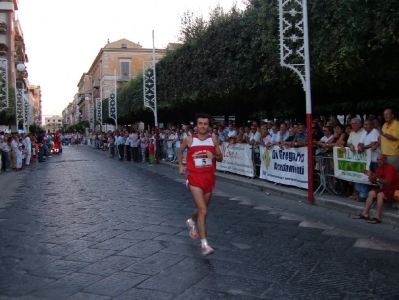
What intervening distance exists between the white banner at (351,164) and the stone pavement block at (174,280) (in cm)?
512

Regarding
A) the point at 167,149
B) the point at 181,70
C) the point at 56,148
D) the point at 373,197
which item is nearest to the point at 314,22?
the point at 373,197

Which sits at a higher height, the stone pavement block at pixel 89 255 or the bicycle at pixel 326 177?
the bicycle at pixel 326 177

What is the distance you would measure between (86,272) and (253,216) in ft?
13.2

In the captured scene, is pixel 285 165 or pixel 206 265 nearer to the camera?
pixel 206 265

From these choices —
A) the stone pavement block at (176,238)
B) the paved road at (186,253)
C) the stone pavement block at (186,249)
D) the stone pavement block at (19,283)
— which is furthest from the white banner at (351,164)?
the stone pavement block at (19,283)

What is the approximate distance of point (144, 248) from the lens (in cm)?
621

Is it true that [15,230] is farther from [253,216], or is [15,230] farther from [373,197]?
[373,197]

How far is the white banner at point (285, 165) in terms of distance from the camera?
36.1 ft

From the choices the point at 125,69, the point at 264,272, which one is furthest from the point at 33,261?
the point at 125,69

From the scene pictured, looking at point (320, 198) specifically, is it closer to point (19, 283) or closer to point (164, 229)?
point (164, 229)

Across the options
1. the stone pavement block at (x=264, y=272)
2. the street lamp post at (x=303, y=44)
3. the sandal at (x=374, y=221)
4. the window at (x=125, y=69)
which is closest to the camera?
the stone pavement block at (x=264, y=272)

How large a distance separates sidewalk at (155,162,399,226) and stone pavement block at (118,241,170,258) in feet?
12.6

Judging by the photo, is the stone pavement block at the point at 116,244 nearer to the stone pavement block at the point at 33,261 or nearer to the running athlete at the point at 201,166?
the stone pavement block at the point at 33,261

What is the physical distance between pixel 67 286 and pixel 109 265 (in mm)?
752
